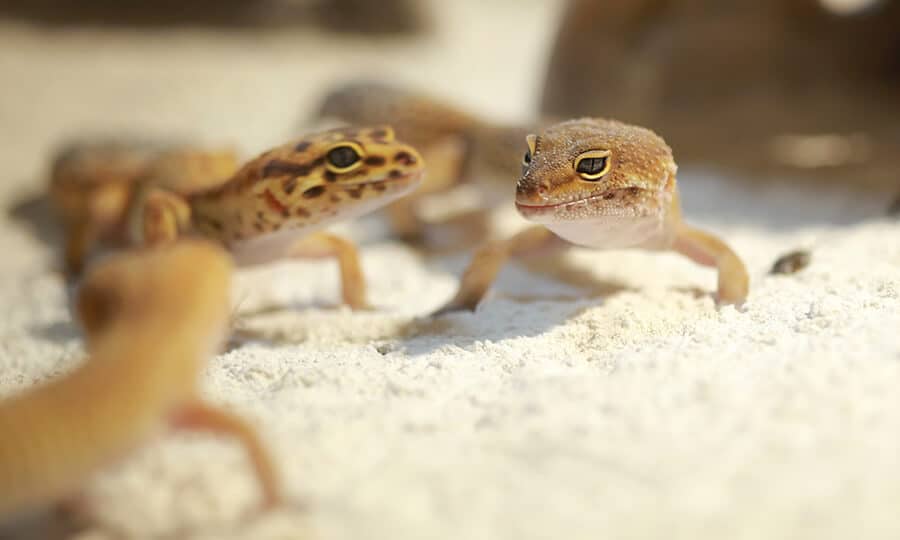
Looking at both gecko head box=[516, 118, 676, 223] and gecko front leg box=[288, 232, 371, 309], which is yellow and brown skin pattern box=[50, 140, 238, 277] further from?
gecko head box=[516, 118, 676, 223]

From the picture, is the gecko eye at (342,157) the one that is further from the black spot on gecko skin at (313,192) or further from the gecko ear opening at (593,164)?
the gecko ear opening at (593,164)

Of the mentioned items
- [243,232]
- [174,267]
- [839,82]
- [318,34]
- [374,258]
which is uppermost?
[839,82]

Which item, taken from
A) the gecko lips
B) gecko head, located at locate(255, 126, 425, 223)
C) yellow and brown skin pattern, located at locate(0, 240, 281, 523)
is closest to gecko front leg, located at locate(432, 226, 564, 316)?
gecko head, located at locate(255, 126, 425, 223)

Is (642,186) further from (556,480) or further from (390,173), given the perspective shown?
(556,480)

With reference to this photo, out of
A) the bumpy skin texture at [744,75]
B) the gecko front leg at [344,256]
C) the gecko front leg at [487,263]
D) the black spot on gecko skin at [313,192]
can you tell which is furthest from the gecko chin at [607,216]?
the bumpy skin texture at [744,75]

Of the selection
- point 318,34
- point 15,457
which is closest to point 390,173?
point 15,457

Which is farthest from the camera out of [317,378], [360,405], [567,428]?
[317,378]
